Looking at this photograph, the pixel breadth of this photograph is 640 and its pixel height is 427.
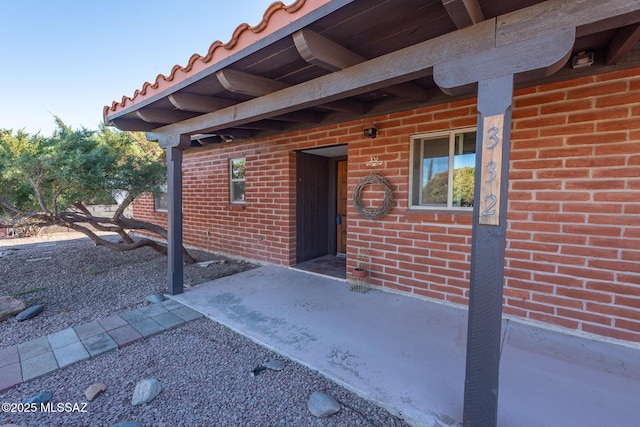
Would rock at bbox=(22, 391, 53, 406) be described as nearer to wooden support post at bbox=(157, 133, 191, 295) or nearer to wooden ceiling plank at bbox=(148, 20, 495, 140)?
wooden support post at bbox=(157, 133, 191, 295)

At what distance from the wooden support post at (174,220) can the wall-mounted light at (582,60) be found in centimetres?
449

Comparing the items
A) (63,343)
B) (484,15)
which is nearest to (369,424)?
(484,15)

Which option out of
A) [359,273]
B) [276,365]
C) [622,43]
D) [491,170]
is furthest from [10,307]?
[622,43]

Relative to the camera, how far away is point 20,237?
870cm

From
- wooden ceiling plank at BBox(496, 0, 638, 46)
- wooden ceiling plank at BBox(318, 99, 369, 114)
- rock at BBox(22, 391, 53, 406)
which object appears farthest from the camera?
wooden ceiling plank at BBox(318, 99, 369, 114)

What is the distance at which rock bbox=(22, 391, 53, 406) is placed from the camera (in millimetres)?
1848

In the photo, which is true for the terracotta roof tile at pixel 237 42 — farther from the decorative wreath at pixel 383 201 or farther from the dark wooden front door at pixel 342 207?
the dark wooden front door at pixel 342 207

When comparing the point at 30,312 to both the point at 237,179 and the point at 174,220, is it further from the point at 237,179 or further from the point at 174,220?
the point at 237,179

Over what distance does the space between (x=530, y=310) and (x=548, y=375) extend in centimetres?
93

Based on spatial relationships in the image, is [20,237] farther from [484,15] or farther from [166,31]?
[484,15]

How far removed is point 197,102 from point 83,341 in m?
2.67

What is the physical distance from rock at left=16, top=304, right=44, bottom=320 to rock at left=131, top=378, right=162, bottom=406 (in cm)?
228

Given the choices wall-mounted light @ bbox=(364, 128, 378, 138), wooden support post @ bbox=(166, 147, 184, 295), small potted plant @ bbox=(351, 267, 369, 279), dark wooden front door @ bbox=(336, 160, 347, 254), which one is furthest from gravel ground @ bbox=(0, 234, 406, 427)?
dark wooden front door @ bbox=(336, 160, 347, 254)

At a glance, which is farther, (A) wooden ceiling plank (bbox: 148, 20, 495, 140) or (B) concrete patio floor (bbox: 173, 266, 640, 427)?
(B) concrete patio floor (bbox: 173, 266, 640, 427)
